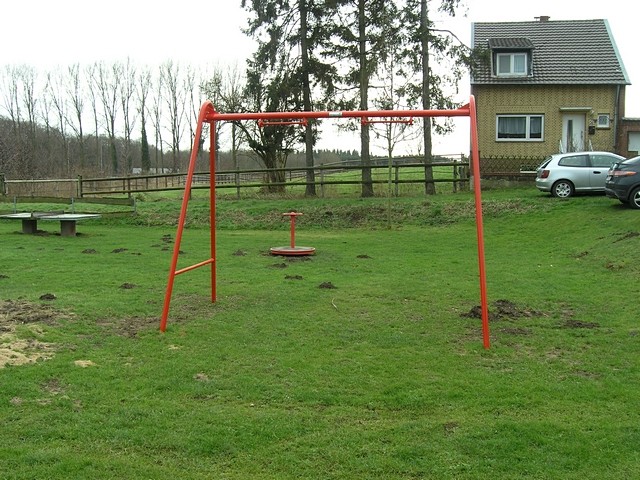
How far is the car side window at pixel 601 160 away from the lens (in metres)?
20.4

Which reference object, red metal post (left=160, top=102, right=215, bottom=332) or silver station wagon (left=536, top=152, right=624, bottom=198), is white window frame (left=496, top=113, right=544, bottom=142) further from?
red metal post (left=160, top=102, right=215, bottom=332)

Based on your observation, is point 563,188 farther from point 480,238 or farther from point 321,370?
point 321,370

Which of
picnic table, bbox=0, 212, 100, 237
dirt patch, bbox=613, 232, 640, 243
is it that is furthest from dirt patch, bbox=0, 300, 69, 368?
dirt patch, bbox=613, 232, 640, 243

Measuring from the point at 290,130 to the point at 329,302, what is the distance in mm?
22392

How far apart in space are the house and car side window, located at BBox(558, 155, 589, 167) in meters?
8.11

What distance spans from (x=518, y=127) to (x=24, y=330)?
27158mm

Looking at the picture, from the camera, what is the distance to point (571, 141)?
97.6ft

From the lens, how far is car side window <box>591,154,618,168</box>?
2039 cm

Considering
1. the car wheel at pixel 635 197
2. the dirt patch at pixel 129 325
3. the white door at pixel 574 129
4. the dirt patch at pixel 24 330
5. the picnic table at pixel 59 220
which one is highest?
the white door at pixel 574 129

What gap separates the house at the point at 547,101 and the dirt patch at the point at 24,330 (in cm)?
2440

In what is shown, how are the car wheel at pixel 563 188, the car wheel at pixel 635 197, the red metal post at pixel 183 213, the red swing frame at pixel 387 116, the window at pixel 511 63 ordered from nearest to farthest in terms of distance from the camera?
the red swing frame at pixel 387 116 < the red metal post at pixel 183 213 < the car wheel at pixel 635 197 < the car wheel at pixel 563 188 < the window at pixel 511 63

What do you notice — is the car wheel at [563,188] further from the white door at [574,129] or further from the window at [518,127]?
the white door at [574,129]

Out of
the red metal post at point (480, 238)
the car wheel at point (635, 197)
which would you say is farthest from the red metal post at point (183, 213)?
the car wheel at point (635, 197)

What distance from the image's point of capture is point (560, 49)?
103 feet
